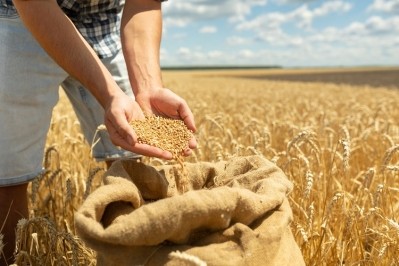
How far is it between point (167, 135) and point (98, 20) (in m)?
0.87

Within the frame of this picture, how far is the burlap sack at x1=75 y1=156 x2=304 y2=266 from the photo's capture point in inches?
44.4

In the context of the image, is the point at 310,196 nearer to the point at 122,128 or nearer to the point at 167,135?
the point at 167,135

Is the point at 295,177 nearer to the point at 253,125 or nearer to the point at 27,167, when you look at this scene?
the point at 253,125

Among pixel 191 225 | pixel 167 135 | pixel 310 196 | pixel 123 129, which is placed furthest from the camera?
pixel 310 196

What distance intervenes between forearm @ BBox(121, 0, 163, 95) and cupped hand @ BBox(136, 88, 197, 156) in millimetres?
32

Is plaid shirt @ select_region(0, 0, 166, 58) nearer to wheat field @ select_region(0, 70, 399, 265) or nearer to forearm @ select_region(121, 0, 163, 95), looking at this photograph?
forearm @ select_region(121, 0, 163, 95)

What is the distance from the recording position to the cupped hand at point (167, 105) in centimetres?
168

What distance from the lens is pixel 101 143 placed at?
249 cm

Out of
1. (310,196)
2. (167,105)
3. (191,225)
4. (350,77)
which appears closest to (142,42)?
(167,105)

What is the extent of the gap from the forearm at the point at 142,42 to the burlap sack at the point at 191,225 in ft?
1.54

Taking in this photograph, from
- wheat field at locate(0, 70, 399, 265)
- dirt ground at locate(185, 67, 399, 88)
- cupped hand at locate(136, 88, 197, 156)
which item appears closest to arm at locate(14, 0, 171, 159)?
cupped hand at locate(136, 88, 197, 156)

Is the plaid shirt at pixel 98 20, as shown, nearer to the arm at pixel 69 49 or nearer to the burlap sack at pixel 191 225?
the arm at pixel 69 49

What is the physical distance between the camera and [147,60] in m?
1.85

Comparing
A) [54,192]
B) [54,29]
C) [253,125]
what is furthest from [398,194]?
[54,29]
